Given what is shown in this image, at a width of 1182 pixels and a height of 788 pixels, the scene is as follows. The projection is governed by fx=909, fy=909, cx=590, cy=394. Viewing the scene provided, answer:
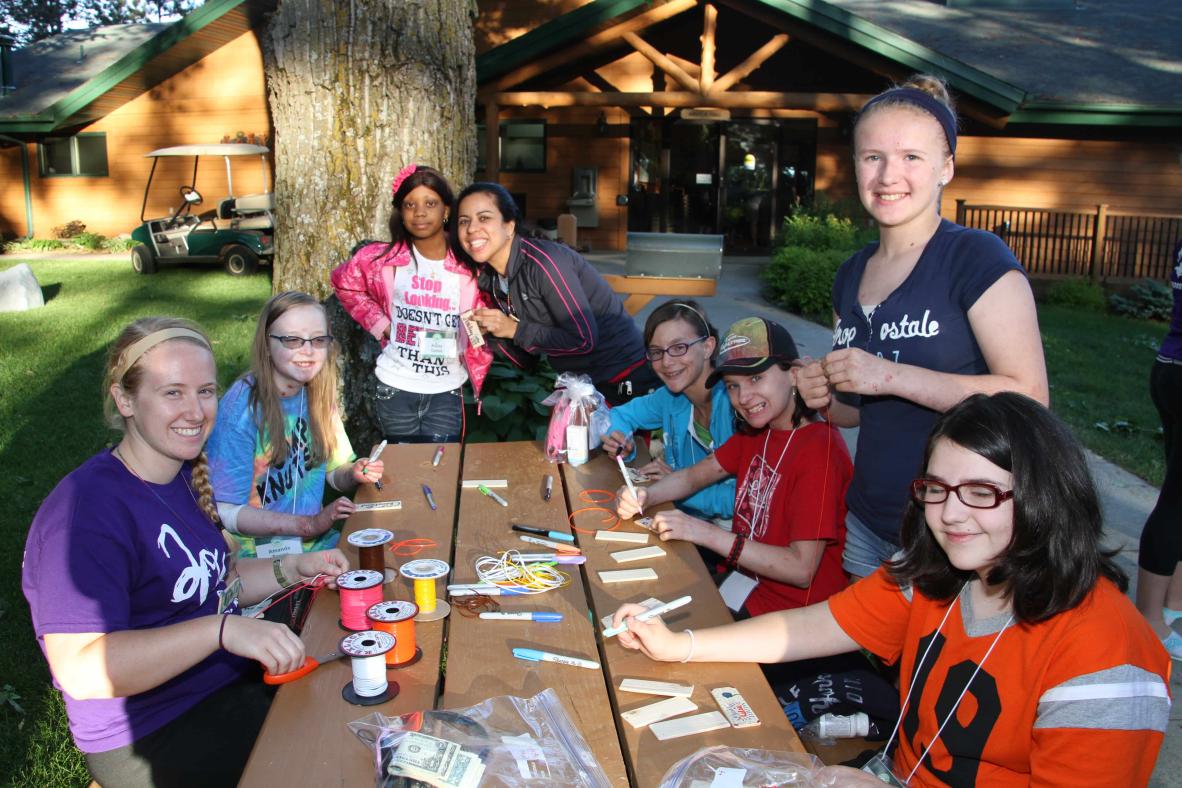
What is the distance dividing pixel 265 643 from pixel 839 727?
4.35ft

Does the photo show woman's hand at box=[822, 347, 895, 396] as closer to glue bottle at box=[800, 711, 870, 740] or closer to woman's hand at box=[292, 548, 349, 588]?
glue bottle at box=[800, 711, 870, 740]

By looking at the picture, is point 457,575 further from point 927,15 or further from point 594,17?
point 927,15

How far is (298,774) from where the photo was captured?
1606 mm

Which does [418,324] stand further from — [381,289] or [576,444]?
[576,444]

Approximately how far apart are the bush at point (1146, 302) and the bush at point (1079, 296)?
19 centimetres

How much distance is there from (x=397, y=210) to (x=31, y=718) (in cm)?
246

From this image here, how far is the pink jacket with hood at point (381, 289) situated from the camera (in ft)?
14.0

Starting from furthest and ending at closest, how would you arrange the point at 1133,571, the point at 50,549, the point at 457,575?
the point at 1133,571, the point at 457,575, the point at 50,549

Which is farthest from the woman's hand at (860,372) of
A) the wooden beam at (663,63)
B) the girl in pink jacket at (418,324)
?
the wooden beam at (663,63)

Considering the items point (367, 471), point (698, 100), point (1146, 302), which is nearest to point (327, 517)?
point (367, 471)

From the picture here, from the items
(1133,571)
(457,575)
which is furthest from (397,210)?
(1133,571)

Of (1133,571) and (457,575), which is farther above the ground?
(457,575)

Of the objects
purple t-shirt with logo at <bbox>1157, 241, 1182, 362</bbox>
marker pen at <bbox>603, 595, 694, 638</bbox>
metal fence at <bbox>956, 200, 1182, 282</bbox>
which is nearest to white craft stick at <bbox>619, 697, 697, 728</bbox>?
marker pen at <bbox>603, 595, 694, 638</bbox>

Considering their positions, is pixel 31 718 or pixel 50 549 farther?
pixel 31 718
